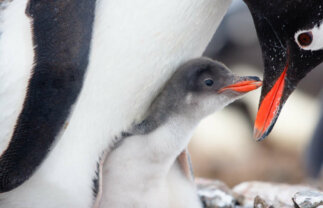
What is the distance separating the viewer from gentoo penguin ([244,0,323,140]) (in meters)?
1.83

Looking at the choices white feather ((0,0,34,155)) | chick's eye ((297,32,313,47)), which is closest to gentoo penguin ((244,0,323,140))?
chick's eye ((297,32,313,47))

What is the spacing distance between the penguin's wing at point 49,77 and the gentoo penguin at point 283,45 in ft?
1.65

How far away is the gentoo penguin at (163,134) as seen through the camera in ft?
6.57

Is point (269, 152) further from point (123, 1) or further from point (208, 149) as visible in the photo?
point (123, 1)

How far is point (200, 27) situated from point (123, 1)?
0.24m

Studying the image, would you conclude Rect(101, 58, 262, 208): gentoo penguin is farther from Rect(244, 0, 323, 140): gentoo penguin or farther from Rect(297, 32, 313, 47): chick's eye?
Rect(297, 32, 313, 47): chick's eye

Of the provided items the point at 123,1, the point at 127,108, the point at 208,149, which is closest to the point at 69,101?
the point at 127,108

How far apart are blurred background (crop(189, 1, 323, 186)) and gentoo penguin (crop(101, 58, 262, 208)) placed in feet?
13.2

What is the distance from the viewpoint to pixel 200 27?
1954 mm

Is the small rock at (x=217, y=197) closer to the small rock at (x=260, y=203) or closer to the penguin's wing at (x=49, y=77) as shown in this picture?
the small rock at (x=260, y=203)

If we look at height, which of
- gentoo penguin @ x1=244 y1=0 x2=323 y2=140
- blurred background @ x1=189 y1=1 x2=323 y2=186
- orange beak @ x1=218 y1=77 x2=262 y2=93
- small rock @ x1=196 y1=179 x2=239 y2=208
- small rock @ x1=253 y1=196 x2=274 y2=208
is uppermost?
gentoo penguin @ x1=244 y1=0 x2=323 y2=140

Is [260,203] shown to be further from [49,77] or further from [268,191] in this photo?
[49,77]

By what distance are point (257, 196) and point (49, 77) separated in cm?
77

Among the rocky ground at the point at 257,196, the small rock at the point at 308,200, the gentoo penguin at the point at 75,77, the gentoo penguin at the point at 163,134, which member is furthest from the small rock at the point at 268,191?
the gentoo penguin at the point at 75,77
